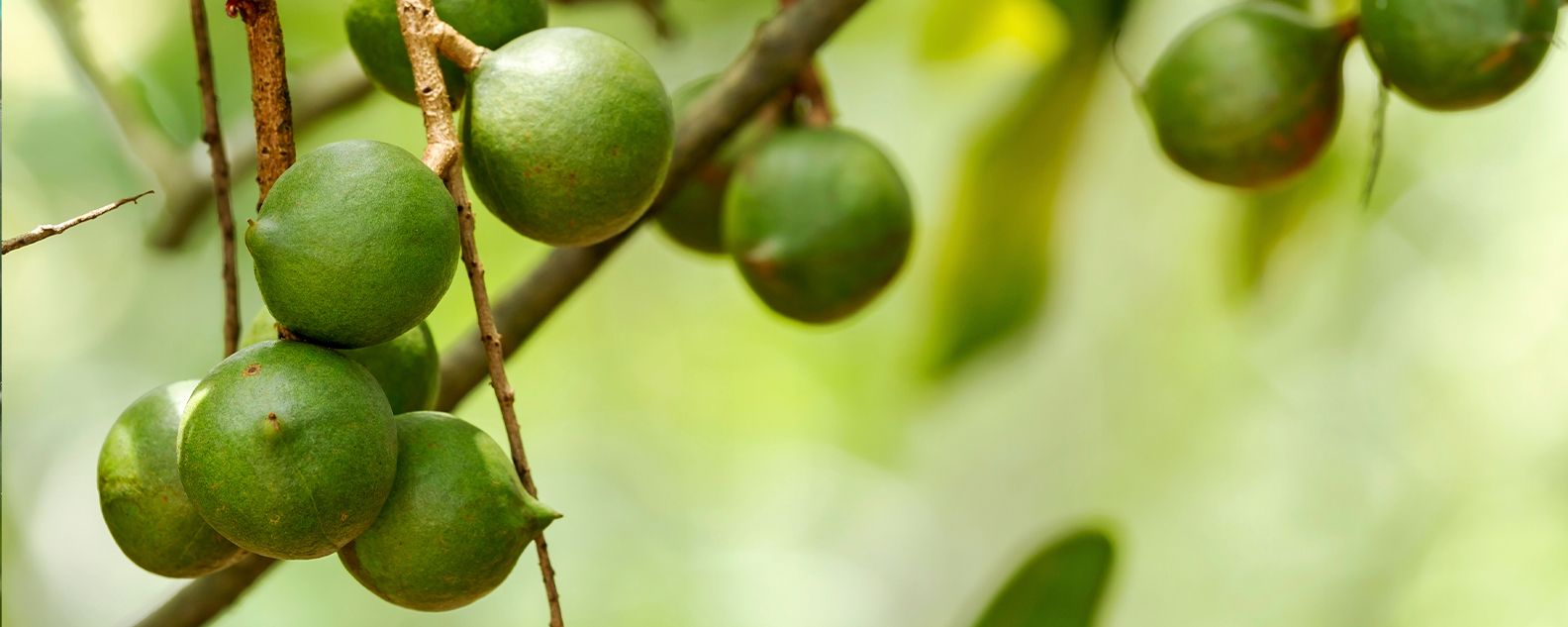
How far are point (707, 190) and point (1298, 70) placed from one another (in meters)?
0.44

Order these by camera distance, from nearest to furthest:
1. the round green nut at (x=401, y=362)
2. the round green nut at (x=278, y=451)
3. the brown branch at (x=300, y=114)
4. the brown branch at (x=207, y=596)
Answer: the round green nut at (x=278, y=451) → the round green nut at (x=401, y=362) → the brown branch at (x=207, y=596) → the brown branch at (x=300, y=114)

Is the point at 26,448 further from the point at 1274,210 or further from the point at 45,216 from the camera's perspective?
the point at 1274,210

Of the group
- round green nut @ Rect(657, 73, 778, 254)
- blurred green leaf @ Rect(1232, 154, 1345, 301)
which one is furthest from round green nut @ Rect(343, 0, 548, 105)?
blurred green leaf @ Rect(1232, 154, 1345, 301)

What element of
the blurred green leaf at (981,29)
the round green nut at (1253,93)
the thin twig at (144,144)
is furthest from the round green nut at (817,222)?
the thin twig at (144,144)

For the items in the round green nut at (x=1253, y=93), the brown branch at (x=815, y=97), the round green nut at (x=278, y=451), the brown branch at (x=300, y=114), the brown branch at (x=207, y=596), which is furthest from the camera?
the brown branch at (x=300, y=114)

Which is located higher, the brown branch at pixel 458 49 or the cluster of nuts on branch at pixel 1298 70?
the brown branch at pixel 458 49

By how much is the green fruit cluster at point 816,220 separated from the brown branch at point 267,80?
368mm

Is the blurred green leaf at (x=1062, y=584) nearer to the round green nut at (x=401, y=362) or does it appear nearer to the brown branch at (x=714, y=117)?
the brown branch at (x=714, y=117)

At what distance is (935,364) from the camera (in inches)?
52.4

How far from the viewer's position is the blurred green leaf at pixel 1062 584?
1004mm

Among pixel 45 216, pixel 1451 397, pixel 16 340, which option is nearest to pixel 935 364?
pixel 1451 397

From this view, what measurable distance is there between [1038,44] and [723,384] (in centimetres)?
144

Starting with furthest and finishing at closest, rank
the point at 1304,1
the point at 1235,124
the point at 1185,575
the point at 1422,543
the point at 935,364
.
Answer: the point at 1185,575 → the point at 1422,543 → the point at 935,364 → the point at 1304,1 → the point at 1235,124

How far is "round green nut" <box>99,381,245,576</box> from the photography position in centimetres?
55
